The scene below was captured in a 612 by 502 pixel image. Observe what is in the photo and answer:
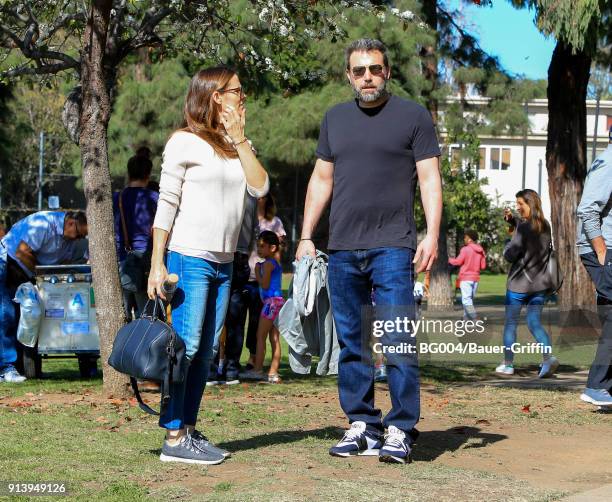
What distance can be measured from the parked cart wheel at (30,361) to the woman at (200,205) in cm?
515

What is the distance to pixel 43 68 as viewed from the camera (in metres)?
9.56

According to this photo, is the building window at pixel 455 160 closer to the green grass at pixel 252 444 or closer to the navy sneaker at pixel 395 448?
the green grass at pixel 252 444

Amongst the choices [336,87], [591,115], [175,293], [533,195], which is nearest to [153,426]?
[175,293]

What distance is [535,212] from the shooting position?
11.8 m

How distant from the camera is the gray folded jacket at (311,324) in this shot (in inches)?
319

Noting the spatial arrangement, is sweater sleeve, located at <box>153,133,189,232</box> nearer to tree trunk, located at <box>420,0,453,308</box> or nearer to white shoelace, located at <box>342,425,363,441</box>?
white shoelace, located at <box>342,425,363,441</box>

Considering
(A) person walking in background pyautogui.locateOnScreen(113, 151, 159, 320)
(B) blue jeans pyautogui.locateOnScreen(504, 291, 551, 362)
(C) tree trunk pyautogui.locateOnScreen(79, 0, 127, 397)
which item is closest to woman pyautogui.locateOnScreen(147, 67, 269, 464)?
(C) tree trunk pyautogui.locateOnScreen(79, 0, 127, 397)

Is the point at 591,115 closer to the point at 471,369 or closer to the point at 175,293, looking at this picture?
the point at 471,369

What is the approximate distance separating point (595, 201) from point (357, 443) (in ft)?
10.1

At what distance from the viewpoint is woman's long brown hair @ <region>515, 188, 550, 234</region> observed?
1174 cm

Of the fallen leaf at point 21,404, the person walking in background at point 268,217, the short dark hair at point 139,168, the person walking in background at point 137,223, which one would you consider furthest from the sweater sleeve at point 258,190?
the person walking in background at point 268,217

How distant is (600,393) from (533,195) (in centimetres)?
368

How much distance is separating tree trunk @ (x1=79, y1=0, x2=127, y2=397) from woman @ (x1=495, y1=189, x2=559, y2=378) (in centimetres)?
451

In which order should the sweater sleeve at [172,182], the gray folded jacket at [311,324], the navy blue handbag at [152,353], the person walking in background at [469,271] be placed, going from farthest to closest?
1. the person walking in background at [469,271]
2. the gray folded jacket at [311,324]
3. the sweater sleeve at [172,182]
4. the navy blue handbag at [152,353]
